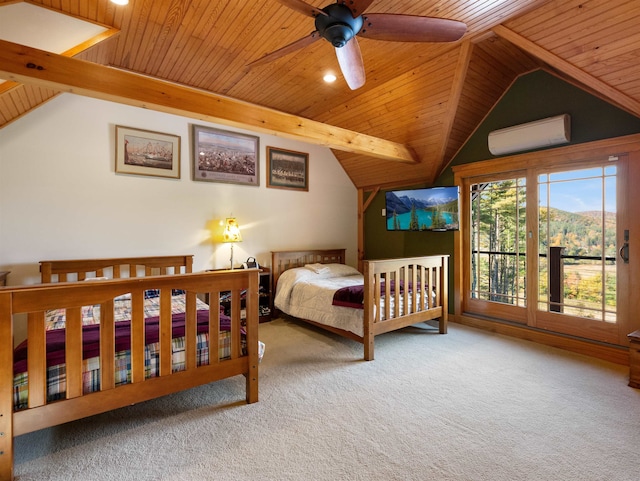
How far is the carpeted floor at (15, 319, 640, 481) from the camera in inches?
63.3

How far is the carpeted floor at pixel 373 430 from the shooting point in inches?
63.3

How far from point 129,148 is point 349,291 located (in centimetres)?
284

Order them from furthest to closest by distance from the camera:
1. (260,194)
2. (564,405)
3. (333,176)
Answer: (333,176), (260,194), (564,405)

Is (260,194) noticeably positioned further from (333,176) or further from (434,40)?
(434,40)

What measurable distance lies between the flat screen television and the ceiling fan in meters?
2.40

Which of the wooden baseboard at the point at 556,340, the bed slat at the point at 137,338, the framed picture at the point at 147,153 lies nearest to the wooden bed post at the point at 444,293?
the wooden baseboard at the point at 556,340

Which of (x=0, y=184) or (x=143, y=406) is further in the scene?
(x=0, y=184)

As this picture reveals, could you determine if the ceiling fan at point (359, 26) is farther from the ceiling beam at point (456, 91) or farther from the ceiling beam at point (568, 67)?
the ceiling beam at point (456, 91)

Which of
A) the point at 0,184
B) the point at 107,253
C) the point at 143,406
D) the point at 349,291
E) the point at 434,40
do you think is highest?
the point at 434,40

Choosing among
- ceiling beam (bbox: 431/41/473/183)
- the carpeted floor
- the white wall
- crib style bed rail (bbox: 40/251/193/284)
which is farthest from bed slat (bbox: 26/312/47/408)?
ceiling beam (bbox: 431/41/473/183)

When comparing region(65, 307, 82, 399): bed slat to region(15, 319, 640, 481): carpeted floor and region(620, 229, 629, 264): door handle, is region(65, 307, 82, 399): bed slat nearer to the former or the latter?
region(15, 319, 640, 481): carpeted floor

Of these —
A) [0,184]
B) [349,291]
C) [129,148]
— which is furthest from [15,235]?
[349,291]

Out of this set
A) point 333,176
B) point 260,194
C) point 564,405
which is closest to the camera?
point 564,405

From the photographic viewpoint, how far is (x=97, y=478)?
1.55 meters
